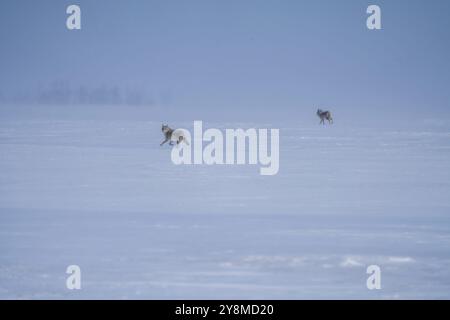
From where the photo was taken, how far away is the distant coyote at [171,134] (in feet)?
21.4

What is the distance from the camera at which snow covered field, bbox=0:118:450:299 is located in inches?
243

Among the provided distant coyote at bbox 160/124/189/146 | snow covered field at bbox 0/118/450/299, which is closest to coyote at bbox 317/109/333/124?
snow covered field at bbox 0/118/450/299

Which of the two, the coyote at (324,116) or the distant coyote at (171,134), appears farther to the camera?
the coyote at (324,116)

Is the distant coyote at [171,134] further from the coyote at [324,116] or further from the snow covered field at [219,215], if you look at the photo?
the coyote at [324,116]

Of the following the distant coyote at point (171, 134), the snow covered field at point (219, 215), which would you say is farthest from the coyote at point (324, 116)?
the distant coyote at point (171, 134)

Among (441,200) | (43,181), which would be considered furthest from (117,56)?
(441,200)

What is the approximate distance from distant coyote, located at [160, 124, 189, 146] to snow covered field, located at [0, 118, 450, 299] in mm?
62

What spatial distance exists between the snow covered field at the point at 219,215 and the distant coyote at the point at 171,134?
0.06 meters

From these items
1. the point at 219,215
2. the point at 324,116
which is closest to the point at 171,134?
the point at 219,215

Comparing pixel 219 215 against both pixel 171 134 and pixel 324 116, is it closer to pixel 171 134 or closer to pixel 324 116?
pixel 171 134

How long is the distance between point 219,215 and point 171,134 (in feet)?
1.89

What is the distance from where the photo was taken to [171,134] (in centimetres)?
657

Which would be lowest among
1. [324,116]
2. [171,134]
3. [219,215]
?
[219,215]
